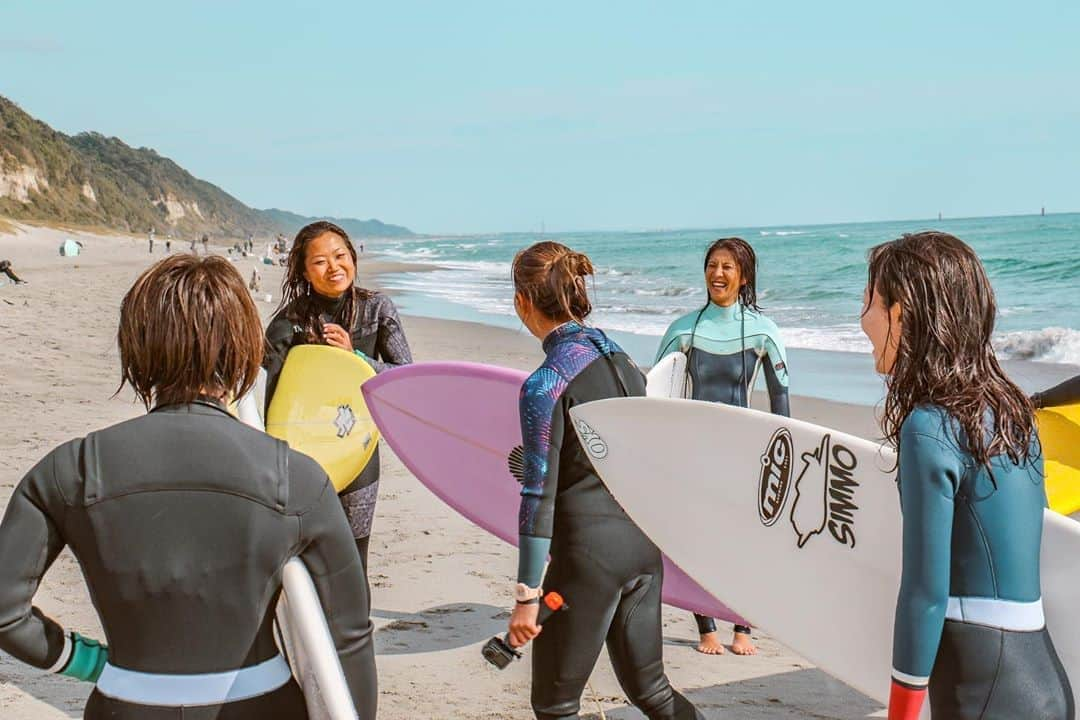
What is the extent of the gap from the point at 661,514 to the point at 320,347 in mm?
1356

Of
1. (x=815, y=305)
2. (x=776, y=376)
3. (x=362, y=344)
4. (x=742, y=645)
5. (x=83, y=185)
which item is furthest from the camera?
(x=83, y=185)

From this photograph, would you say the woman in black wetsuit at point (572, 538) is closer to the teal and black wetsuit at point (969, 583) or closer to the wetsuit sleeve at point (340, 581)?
the wetsuit sleeve at point (340, 581)

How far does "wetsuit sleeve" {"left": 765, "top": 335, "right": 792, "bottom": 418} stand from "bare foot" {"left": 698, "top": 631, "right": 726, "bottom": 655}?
2.82 feet

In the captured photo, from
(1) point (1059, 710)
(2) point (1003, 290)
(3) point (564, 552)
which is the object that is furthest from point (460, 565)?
(2) point (1003, 290)

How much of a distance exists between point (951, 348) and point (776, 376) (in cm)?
257

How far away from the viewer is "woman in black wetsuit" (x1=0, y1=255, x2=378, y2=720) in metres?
1.55

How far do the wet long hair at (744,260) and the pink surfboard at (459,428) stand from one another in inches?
37.9

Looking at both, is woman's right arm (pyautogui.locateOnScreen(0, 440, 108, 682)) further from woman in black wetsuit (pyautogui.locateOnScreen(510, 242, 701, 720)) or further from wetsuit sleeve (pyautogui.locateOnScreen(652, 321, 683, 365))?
wetsuit sleeve (pyautogui.locateOnScreen(652, 321, 683, 365))

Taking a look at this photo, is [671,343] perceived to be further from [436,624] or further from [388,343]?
[436,624]

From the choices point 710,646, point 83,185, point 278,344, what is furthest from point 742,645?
point 83,185

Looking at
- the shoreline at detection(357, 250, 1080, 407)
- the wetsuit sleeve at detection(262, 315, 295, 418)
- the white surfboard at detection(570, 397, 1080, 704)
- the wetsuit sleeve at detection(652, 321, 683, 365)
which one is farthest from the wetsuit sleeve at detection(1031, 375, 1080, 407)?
the shoreline at detection(357, 250, 1080, 407)

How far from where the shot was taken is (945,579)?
1695 mm

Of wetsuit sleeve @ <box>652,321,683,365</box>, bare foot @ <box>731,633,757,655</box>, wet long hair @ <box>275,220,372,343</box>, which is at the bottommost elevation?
bare foot @ <box>731,633,757,655</box>

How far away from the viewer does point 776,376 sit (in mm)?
4301
